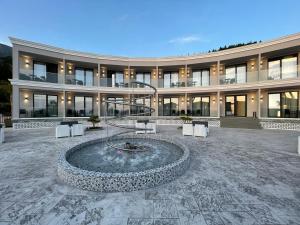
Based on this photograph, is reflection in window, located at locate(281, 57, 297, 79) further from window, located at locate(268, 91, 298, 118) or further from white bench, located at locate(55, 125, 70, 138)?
white bench, located at locate(55, 125, 70, 138)


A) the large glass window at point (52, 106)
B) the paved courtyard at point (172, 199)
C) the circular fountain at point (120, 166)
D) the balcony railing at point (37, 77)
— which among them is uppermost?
the balcony railing at point (37, 77)

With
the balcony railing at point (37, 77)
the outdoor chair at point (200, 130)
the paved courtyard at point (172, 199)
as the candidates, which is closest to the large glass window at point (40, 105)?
the balcony railing at point (37, 77)

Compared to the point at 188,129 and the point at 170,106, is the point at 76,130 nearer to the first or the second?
the point at 188,129

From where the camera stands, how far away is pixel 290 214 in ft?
8.91

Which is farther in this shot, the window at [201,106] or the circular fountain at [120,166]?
the window at [201,106]

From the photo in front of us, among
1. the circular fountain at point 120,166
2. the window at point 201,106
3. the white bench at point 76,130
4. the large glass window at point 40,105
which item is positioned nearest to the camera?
the circular fountain at point 120,166

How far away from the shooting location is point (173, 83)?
1916 cm

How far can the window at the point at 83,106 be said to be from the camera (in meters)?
18.8

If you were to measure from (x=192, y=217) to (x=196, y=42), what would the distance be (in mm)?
54349

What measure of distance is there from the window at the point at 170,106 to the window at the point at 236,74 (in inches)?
260

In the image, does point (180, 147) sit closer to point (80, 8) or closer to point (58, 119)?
point (58, 119)

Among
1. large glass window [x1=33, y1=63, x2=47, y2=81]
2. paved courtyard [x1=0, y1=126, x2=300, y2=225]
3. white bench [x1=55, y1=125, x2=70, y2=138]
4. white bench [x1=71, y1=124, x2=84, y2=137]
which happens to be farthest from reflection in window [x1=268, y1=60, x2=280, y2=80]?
large glass window [x1=33, y1=63, x2=47, y2=81]

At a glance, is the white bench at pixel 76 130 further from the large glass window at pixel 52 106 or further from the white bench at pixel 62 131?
the large glass window at pixel 52 106

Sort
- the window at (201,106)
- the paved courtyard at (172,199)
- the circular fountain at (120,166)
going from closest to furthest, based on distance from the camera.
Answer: the paved courtyard at (172,199)
the circular fountain at (120,166)
the window at (201,106)
